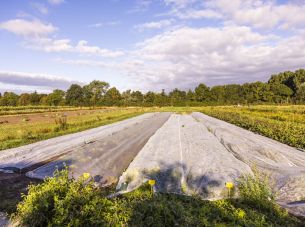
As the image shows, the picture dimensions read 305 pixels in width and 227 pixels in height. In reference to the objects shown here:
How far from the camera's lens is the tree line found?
68.2m

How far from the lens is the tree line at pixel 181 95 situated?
68.2 m

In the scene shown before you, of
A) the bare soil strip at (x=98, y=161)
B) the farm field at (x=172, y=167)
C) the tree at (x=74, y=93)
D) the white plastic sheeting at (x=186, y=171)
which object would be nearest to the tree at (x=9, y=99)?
the tree at (x=74, y=93)

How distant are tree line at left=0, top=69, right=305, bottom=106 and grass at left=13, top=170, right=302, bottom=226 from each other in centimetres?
6031

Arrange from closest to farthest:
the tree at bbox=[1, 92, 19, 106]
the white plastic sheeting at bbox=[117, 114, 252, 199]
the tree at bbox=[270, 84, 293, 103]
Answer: the white plastic sheeting at bbox=[117, 114, 252, 199]
the tree at bbox=[270, 84, 293, 103]
the tree at bbox=[1, 92, 19, 106]

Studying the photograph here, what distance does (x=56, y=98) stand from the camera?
77.1m

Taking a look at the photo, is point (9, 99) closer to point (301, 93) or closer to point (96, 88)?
point (96, 88)

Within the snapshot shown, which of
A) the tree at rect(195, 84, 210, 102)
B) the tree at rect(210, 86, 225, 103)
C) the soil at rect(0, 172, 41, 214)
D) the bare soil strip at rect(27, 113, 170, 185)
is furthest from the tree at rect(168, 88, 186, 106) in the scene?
the soil at rect(0, 172, 41, 214)

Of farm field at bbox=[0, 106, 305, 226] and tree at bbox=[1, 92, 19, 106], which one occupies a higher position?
tree at bbox=[1, 92, 19, 106]

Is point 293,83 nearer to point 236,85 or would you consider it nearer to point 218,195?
point 236,85

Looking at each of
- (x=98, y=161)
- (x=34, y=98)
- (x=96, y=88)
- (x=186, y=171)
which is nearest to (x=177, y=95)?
(x=96, y=88)

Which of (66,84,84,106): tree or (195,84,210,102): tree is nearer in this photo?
(195,84,210,102): tree

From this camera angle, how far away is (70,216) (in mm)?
3219

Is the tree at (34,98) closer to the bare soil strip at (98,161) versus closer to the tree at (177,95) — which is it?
the tree at (177,95)

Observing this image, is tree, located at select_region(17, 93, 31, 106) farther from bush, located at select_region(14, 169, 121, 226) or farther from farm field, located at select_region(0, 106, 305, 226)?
bush, located at select_region(14, 169, 121, 226)
